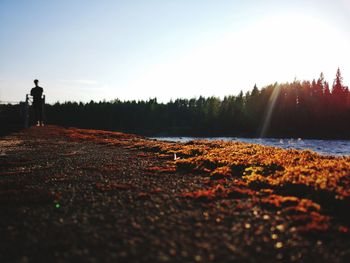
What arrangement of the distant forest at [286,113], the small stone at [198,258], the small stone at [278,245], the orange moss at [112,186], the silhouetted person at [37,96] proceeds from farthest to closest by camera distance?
the distant forest at [286,113] < the silhouetted person at [37,96] < the orange moss at [112,186] < the small stone at [278,245] < the small stone at [198,258]

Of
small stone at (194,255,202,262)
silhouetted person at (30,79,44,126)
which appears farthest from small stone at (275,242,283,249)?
silhouetted person at (30,79,44,126)

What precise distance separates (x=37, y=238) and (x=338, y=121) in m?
164

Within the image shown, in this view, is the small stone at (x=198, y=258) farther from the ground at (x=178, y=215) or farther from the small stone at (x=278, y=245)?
the small stone at (x=278, y=245)

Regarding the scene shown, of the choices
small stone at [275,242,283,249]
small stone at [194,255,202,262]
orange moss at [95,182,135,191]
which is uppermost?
orange moss at [95,182,135,191]

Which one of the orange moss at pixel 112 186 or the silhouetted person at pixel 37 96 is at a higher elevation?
the silhouetted person at pixel 37 96

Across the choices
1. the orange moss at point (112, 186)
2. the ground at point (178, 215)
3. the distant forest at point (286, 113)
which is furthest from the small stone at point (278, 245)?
the distant forest at point (286, 113)

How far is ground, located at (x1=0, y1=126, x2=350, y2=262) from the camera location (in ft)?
20.3

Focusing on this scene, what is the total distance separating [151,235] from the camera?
22.8ft

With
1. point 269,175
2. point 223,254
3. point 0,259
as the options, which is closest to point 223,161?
point 269,175

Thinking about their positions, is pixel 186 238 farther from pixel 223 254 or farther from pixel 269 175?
pixel 269 175

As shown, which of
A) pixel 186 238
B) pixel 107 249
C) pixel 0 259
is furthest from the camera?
pixel 186 238

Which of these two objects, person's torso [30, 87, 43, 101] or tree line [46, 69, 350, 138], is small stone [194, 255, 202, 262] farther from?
tree line [46, 69, 350, 138]

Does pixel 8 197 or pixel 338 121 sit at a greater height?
pixel 338 121

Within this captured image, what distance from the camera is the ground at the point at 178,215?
6.20 metres
